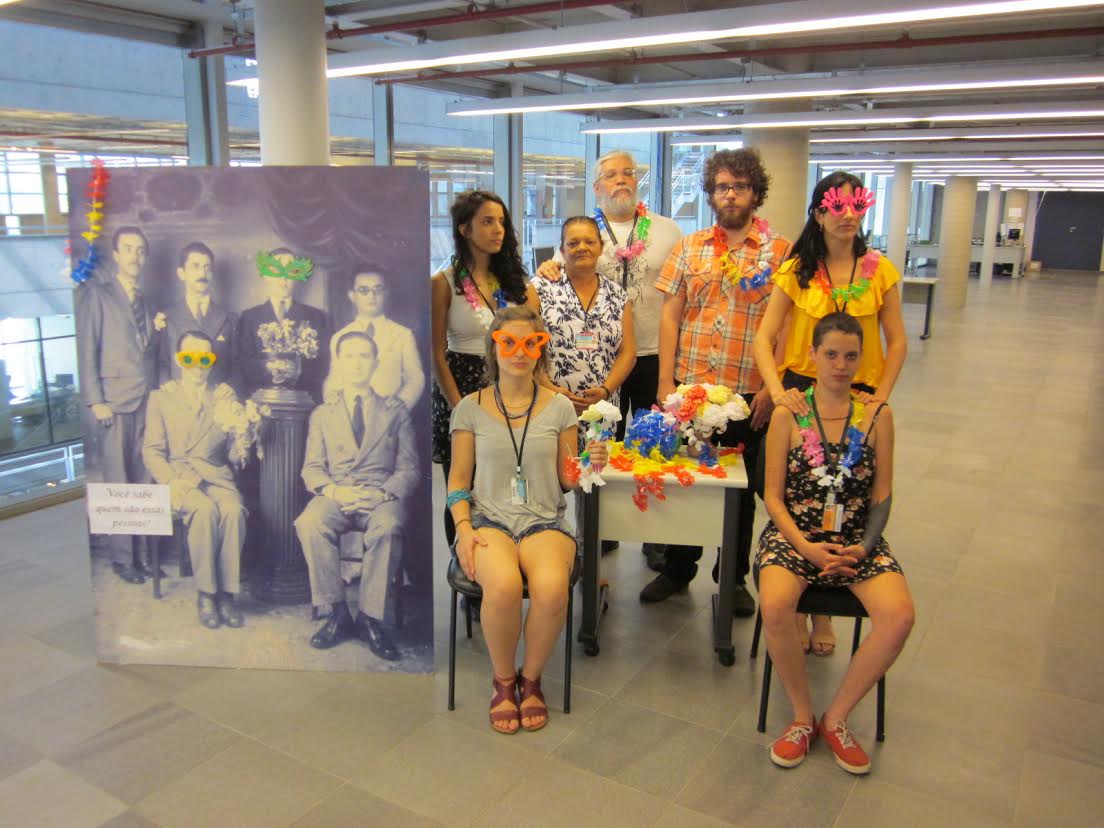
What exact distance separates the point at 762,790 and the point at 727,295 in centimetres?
184

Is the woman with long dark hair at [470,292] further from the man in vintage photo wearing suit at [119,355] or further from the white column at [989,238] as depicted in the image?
the white column at [989,238]

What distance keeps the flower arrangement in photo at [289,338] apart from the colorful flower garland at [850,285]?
1.82m

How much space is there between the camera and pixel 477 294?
3.39m

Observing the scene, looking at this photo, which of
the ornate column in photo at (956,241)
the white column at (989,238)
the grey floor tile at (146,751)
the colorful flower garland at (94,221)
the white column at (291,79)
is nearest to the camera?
the grey floor tile at (146,751)

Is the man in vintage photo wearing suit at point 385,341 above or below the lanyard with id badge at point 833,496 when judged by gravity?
above

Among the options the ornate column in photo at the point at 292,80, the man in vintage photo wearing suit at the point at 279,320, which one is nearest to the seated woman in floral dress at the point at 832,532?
the man in vintage photo wearing suit at the point at 279,320

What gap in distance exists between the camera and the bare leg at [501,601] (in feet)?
9.04

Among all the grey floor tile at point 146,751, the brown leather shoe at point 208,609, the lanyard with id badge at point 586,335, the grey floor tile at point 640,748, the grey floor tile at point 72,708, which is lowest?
the grey floor tile at point 72,708

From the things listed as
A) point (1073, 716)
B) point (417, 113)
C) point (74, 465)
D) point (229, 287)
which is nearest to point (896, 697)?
point (1073, 716)

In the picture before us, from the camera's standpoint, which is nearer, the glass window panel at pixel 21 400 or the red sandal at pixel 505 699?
the red sandal at pixel 505 699

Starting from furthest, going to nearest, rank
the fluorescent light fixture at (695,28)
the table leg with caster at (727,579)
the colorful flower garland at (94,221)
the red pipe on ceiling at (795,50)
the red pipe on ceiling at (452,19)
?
1. the red pipe on ceiling at (795,50)
2. the red pipe on ceiling at (452,19)
3. the fluorescent light fixture at (695,28)
4. the table leg with caster at (727,579)
5. the colorful flower garland at (94,221)

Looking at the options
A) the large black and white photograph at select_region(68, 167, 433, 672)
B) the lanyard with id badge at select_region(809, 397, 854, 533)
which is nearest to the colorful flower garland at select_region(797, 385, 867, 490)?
the lanyard with id badge at select_region(809, 397, 854, 533)

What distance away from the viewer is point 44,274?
6574 millimetres

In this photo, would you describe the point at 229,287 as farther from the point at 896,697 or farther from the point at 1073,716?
the point at 1073,716
